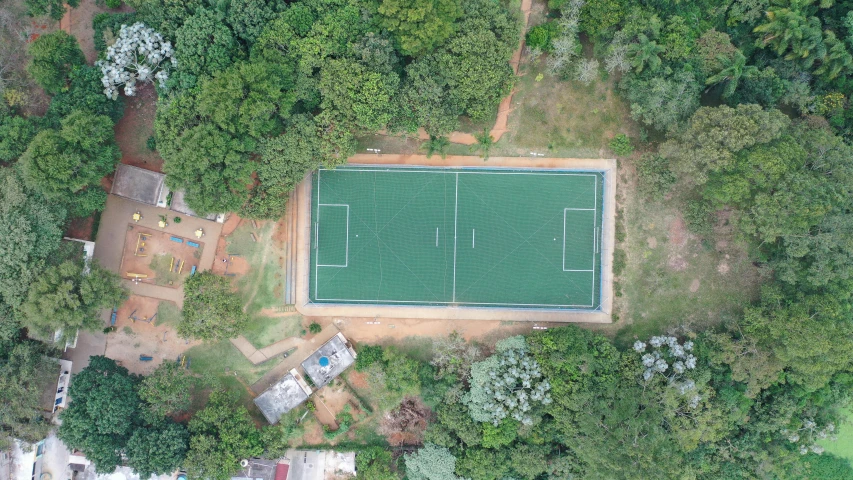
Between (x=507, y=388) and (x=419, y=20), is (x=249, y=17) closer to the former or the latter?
(x=419, y=20)

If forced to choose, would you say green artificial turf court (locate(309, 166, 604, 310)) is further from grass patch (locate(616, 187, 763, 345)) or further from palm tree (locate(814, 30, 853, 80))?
palm tree (locate(814, 30, 853, 80))

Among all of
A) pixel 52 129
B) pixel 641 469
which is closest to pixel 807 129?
pixel 641 469

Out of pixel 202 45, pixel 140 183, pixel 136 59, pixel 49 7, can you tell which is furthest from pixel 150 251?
pixel 49 7

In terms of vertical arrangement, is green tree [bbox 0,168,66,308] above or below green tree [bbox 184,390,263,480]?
above

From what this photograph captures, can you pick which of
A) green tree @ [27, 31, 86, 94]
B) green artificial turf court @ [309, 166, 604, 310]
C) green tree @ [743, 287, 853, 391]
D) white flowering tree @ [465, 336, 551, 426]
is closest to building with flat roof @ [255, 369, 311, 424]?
green artificial turf court @ [309, 166, 604, 310]

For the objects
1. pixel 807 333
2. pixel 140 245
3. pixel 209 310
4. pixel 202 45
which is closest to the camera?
pixel 807 333

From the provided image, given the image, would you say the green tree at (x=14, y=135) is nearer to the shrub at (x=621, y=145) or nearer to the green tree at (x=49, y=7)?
the green tree at (x=49, y=7)
